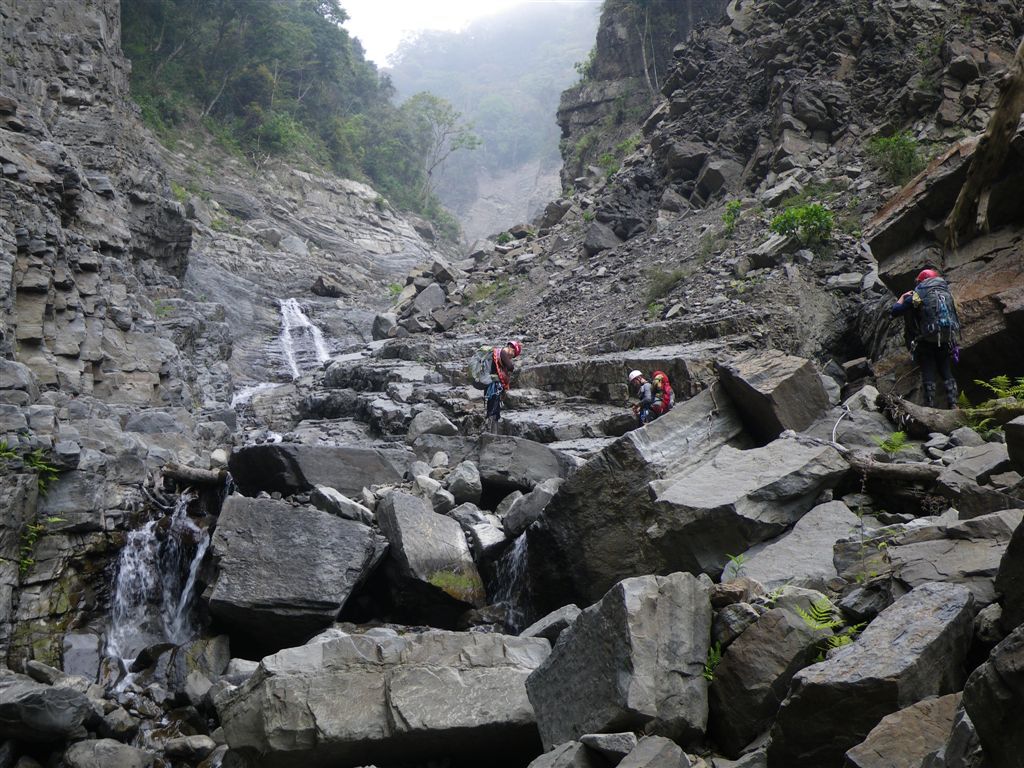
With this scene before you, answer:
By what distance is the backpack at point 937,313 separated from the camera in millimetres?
7445

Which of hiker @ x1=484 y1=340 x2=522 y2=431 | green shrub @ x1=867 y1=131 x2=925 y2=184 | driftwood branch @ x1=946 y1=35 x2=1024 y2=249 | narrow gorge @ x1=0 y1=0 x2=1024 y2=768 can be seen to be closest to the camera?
narrow gorge @ x1=0 y1=0 x2=1024 y2=768

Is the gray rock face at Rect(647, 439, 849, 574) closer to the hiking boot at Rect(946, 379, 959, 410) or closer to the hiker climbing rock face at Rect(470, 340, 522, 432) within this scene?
the hiking boot at Rect(946, 379, 959, 410)

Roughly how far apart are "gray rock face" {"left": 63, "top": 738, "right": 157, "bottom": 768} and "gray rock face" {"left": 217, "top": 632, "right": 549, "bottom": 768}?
1.40 meters

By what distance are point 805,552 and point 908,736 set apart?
2469mm

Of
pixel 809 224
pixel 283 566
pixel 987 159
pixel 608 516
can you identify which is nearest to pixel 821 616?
pixel 608 516

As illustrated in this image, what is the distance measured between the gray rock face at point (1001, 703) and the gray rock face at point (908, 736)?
17.2 inches

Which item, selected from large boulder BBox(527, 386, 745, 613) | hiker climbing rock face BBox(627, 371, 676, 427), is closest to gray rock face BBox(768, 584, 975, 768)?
large boulder BBox(527, 386, 745, 613)

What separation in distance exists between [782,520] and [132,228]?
21.4m

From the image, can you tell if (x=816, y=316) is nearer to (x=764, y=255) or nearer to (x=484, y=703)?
(x=764, y=255)

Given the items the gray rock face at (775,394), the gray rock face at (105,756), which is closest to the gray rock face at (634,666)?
the gray rock face at (775,394)

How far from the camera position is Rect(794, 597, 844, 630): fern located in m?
3.94

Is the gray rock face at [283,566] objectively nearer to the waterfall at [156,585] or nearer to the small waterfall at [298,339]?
the waterfall at [156,585]

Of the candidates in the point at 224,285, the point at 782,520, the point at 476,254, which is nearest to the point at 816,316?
the point at 782,520

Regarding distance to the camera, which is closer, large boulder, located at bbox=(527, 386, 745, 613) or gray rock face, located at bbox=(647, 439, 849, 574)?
gray rock face, located at bbox=(647, 439, 849, 574)
